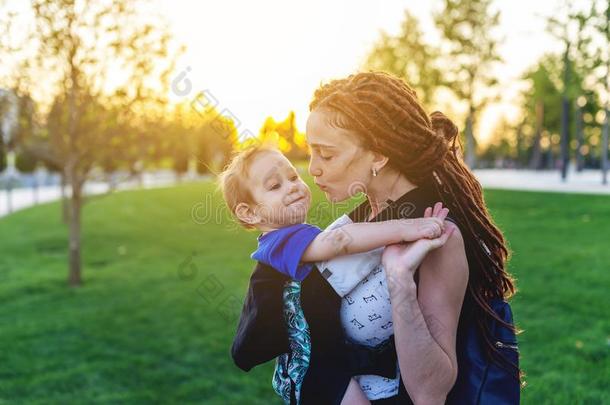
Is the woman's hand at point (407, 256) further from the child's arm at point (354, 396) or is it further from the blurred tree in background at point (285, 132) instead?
the blurred tree in background at point (285, 132)

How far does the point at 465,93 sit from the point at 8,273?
81.9 feet

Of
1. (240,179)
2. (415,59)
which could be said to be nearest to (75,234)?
(240,179)

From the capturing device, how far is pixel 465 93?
105 feet

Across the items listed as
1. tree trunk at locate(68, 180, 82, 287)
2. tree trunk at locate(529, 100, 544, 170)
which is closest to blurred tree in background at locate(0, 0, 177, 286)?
tree trunk at locate(68, 180, 82, 287)

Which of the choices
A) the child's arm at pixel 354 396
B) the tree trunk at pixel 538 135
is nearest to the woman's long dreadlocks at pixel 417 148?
the child's arm at pixel 354 396

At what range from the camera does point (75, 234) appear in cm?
1180

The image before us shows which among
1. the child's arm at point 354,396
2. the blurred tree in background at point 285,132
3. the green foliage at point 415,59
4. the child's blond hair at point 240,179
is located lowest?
the child's arm at point 354,396

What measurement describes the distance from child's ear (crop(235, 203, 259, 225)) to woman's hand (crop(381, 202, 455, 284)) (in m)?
0.57

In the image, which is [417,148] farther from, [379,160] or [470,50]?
[470,50]

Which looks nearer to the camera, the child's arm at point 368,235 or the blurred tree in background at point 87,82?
the child's arm at point 368,235

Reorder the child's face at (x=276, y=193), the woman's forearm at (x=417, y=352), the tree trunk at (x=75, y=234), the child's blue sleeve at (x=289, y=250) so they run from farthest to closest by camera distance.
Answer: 1. the tree trunk at (x=75, y=234)
2. the child's face at (x=276, y=193)
3. the child's blue sleeve at (x=289, y=250)
4. the woman's forearm at (x=417, y=352)

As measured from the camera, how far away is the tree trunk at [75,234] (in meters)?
11.5

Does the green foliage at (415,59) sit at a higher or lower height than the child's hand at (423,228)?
higher

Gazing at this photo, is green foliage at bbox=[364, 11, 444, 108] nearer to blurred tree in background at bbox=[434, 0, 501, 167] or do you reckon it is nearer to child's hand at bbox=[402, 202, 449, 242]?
blurred tree in background at bbox=[434, 0, 501, 167]
